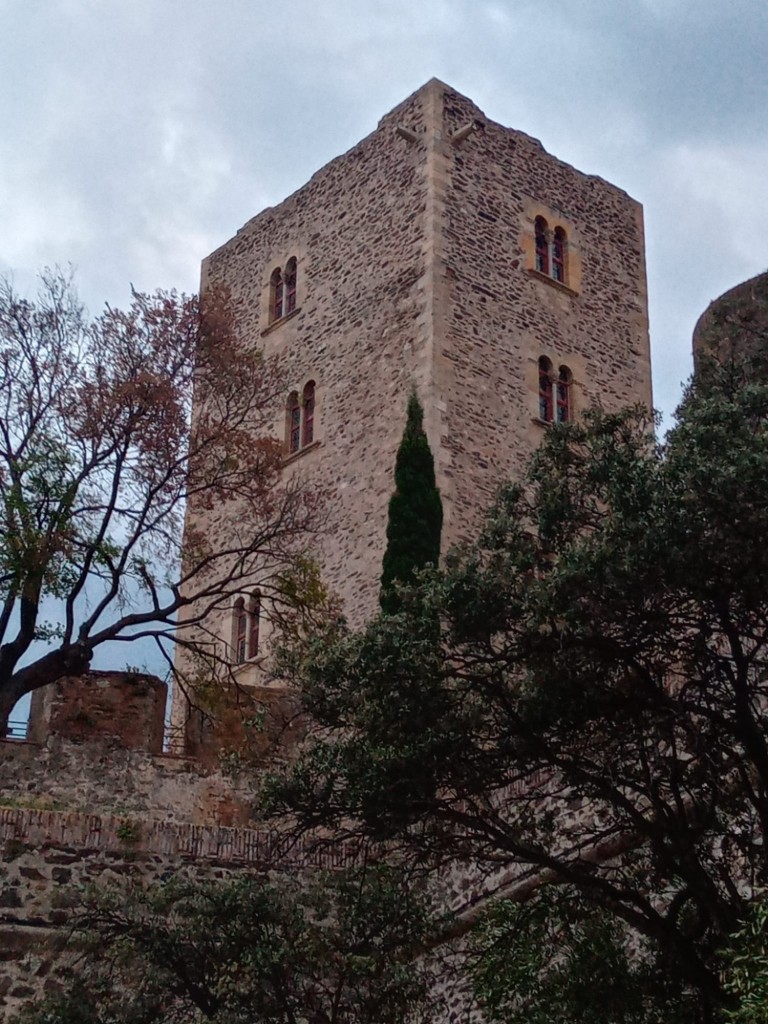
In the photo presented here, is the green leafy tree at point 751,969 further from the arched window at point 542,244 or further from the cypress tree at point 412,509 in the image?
the arched window at point 542,244

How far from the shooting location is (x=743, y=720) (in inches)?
380

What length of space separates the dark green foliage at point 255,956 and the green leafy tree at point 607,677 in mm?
903

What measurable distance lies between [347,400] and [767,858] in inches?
604

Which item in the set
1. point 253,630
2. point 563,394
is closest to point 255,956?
point 253,630

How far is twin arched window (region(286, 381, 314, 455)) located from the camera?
81.7ft

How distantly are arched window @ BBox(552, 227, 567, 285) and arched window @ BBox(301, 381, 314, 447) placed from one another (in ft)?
15.0

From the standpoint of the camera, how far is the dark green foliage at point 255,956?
11.3 metres

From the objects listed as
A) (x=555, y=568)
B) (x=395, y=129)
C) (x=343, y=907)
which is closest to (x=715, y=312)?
(x=555, y=568)

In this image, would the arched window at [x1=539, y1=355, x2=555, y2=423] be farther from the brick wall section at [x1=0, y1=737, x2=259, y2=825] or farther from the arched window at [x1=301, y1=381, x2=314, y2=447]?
the brick wall section at [x1=0, y1=737, x2=259, y2=825]

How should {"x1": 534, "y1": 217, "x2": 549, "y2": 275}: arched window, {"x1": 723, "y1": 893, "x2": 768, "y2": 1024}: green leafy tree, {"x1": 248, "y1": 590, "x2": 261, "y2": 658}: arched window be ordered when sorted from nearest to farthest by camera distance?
{"x1": 723, "y1": 893, "x2": 768, "y2": 1024}: green leafy tree → {"x1": 248, "y1": 590, "x2": 261, "y2": 658}: arched window → {"x1": 534, "y1": 217, "x2": 549, "y2": 275}: arched window

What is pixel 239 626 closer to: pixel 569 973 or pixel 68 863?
pixel 68 863

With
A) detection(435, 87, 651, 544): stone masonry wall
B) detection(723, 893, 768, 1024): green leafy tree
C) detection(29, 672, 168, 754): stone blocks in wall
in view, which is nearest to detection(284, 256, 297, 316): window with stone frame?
detection(435, 87, 651, 544): stone masonry wall

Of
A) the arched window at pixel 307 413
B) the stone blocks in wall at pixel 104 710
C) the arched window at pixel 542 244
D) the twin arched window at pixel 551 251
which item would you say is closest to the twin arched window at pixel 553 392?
the twin arched window at pixel 551 251

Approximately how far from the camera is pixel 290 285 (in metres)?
26.9
